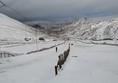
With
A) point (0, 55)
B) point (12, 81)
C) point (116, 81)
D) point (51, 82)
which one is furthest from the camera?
point (0, 55)

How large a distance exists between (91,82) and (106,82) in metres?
1.29

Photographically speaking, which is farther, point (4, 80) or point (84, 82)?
point (4, 80)

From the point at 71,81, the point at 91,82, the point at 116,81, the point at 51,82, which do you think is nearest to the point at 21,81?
the point at 51,82

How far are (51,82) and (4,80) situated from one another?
5.20 metres

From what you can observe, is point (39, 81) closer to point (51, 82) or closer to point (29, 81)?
point (29, 81)

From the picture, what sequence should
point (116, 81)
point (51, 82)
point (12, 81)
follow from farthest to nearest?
point (12, 81) < point (116, 81) < point (51, 82)

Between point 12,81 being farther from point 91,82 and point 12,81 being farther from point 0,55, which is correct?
point 0,55

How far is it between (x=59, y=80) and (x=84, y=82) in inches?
75.4

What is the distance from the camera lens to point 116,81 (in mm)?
17344

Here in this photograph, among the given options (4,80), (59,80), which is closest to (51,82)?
(59,80)

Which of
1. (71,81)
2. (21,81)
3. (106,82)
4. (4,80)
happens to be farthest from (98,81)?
(4,80)

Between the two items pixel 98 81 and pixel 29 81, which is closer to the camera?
pixel 98 81

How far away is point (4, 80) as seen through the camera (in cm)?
1911

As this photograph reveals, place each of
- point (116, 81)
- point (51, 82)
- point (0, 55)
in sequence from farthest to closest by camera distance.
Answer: point (0, 55), point (116, 81), point (51, 82)
